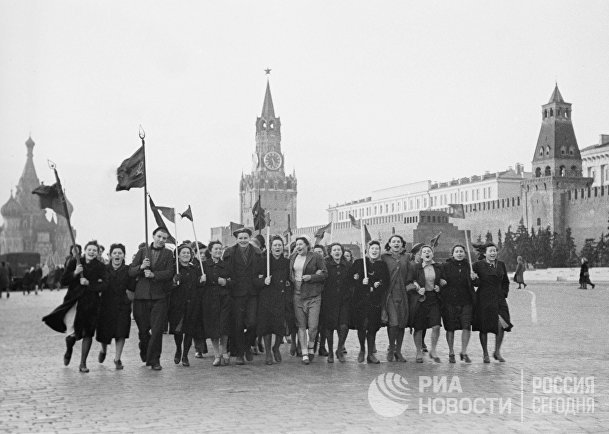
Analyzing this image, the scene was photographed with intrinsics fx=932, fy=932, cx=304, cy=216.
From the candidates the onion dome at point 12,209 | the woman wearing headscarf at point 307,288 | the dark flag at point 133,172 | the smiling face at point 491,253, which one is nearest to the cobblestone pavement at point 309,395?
the woman wearing headscarf at point 307,288

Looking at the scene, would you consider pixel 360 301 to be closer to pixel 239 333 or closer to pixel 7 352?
pixel 239 333

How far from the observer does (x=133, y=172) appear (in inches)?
404

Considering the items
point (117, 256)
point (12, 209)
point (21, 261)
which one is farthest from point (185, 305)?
point (12, 209)

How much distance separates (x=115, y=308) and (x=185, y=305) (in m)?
0.68

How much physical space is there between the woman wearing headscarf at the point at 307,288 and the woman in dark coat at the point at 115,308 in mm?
1580

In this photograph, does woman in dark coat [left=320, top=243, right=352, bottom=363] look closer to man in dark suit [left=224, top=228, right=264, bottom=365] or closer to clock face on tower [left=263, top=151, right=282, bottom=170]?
man in dark suit [left=224, top=228, right=264, bottom=365]

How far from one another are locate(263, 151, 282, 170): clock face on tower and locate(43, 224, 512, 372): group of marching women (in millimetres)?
106289

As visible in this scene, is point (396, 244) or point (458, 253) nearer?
→ point (458, 253)

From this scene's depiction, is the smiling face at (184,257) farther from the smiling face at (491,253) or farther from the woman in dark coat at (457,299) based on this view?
the smiling face at (491,253)

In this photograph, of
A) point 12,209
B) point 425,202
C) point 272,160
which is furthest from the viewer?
point 272,160

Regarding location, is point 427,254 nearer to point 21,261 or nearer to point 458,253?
point 458,253

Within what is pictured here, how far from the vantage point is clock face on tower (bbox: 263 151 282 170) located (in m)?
115

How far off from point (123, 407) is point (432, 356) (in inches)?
140

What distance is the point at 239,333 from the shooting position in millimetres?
8891
